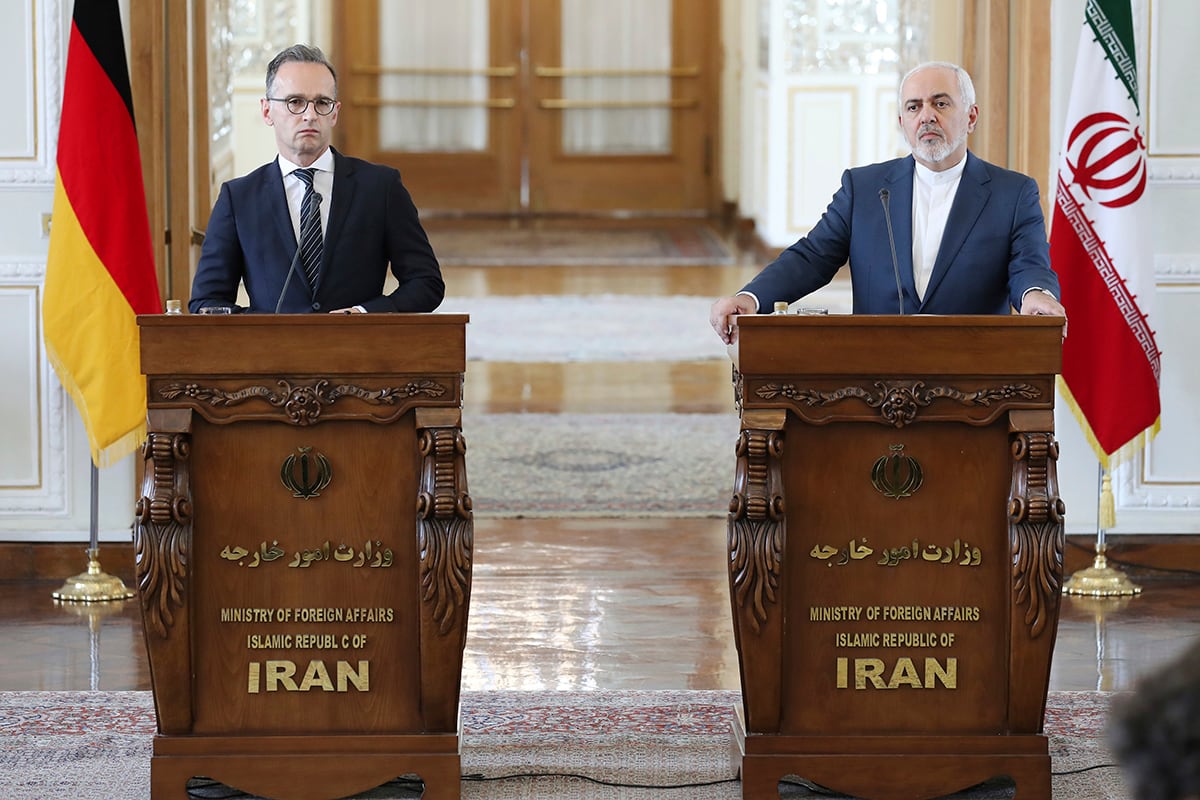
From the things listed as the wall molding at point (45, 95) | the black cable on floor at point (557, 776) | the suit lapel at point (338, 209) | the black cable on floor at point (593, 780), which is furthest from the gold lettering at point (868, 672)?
the wall molding at point (45, 95)

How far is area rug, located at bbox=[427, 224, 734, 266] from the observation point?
14.5 metres

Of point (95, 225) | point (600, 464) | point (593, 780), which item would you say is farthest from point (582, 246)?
point (593, 780)

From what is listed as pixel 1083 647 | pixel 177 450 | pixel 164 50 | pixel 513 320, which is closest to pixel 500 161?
pixel 513 320

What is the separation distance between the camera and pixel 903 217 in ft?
13.9

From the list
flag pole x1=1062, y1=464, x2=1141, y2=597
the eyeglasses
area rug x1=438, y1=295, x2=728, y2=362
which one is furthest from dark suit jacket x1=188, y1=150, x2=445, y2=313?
area rug x1=438, y1=295, x2=728, y2=362

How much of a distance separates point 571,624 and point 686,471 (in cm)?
228

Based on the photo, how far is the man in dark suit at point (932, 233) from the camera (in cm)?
418

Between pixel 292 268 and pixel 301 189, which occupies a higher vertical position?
pixel 301 189

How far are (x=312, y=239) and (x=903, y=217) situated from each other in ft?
4.47

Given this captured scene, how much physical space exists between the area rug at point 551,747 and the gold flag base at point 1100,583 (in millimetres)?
1221

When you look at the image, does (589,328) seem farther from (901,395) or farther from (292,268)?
(901,395)

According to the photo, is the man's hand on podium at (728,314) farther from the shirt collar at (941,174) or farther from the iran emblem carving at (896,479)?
the shirt collar at (941,174)

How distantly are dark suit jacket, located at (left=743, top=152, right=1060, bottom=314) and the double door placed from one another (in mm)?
13793

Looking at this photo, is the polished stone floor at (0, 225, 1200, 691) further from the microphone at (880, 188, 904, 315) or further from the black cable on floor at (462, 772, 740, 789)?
the microphone at (880, 188, 904, 315)
